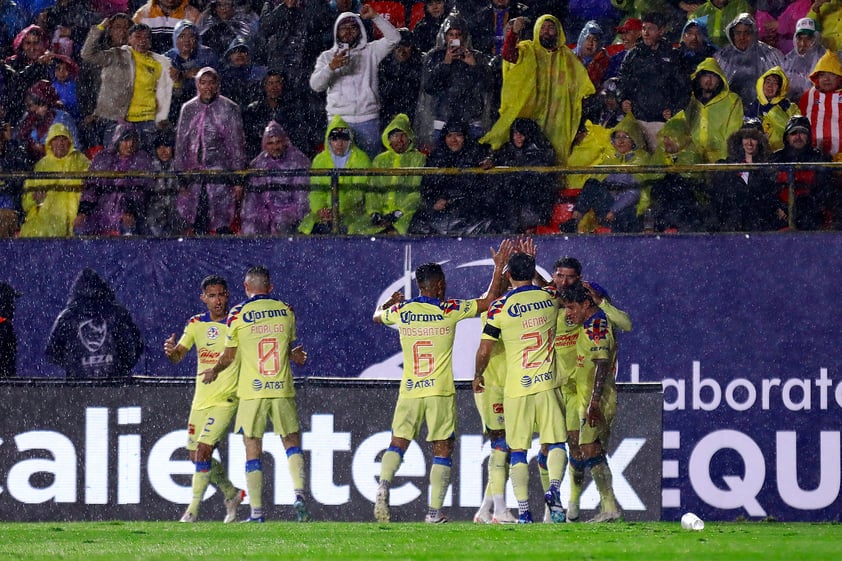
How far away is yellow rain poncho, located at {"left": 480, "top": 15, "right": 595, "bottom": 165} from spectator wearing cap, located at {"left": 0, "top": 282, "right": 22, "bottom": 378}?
4745 mm

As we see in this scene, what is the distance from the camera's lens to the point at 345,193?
14070 millimetres

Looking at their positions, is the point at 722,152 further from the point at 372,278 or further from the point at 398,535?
the point at 398,535

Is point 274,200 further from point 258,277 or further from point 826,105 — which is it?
point 826,105

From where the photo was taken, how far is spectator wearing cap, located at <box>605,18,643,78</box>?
15.0 m

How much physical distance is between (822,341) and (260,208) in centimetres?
529

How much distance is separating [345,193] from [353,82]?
1.25m

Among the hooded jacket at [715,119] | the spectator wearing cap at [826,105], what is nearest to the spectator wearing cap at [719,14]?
the hooded jacket at [715,119]

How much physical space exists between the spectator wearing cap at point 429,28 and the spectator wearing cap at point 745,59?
110 inches

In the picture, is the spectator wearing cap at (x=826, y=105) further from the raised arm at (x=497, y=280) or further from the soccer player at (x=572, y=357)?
the raised arm at (x=497, y=280)

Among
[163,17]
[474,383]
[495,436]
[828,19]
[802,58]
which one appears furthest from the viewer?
[163,17]

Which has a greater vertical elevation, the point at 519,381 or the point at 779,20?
the point at 779,20

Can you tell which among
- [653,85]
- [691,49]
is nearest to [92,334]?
[653,85]

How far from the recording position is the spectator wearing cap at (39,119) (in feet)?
49.5

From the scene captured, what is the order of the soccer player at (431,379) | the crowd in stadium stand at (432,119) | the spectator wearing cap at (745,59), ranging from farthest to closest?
1. the spectator wearing cap at (745,59)
2. the crowd in stadium stand at (432,119)
3. the soccer player at (431,379)
